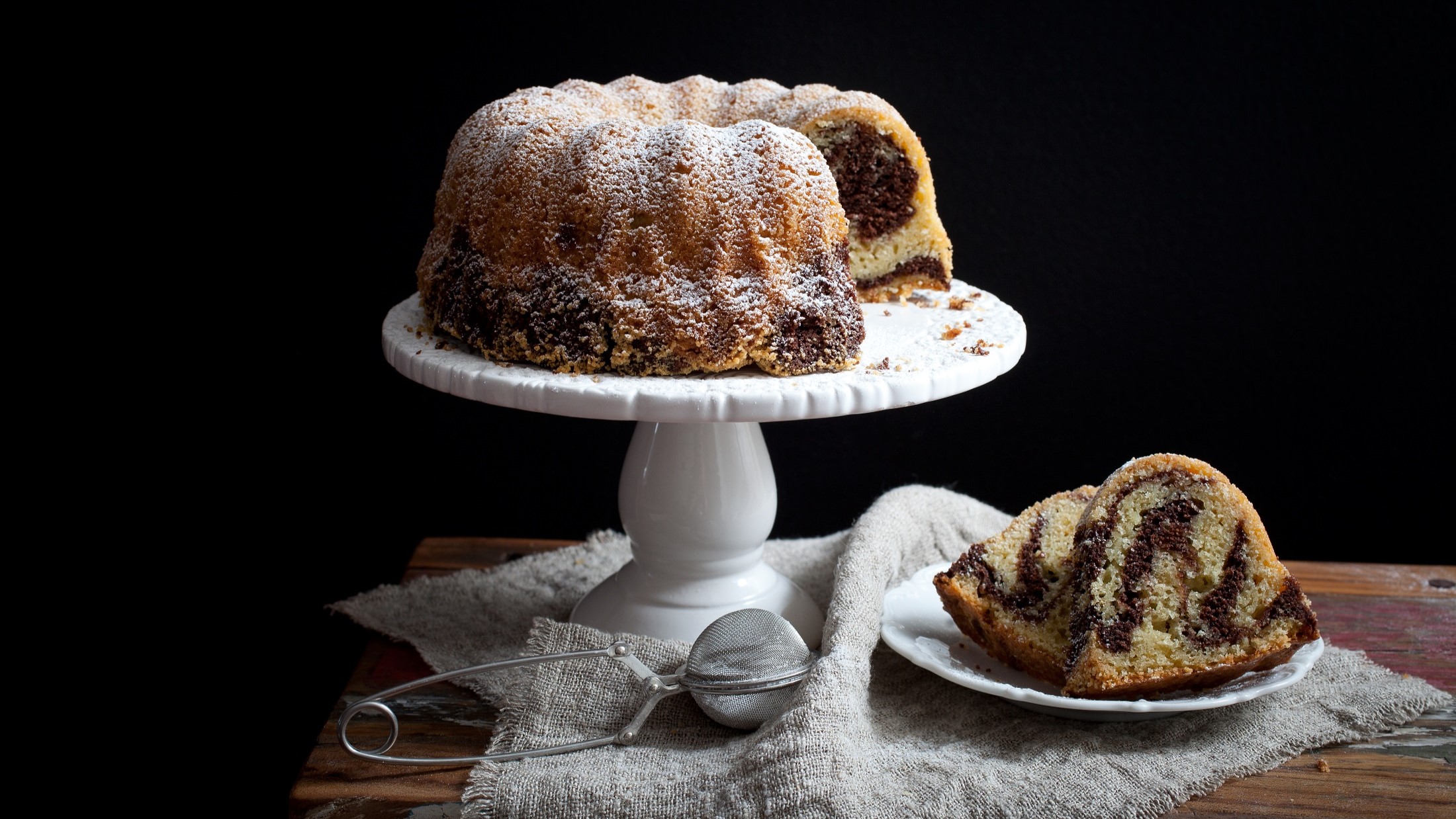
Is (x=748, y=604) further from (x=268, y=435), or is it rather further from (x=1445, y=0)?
(x=1445, y=0)

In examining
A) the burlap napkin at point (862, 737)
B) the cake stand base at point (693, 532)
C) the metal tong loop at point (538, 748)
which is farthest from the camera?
the cake stand base at point (693, 532)

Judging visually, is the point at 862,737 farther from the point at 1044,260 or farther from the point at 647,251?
the point at 1044,260

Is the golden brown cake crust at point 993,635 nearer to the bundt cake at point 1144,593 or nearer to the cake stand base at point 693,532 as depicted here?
the bundt cake at point 1144,593

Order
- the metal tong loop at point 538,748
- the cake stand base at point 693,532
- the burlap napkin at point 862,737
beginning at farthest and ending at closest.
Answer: the cake stand base at point 693,532 < the metal tong loop at point 538,748 < the burlap napkin at point 862,737

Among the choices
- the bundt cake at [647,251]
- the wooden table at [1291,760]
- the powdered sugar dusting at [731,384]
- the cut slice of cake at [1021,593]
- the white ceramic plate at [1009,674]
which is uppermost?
the bundt cake at [647,251]

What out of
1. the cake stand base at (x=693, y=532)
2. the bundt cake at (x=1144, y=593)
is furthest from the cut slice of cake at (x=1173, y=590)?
the cake stand base at (x=693, y=532)

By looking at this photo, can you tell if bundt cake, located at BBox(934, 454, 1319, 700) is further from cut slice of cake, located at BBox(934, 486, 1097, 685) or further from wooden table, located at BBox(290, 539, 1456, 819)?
wooden table, located at BBox(290, 539, 1456, 819)
